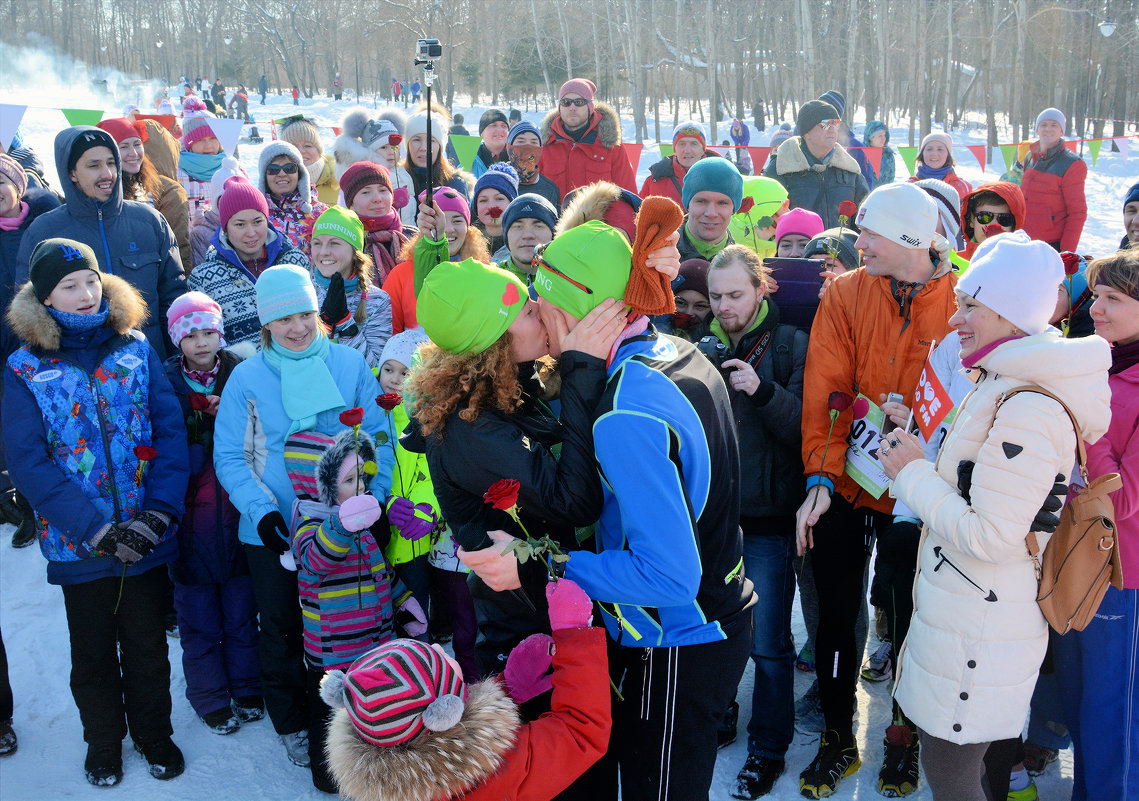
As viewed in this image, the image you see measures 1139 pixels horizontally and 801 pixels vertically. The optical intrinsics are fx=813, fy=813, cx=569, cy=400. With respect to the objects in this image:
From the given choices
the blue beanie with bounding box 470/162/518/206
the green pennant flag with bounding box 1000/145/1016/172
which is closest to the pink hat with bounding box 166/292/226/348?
the blue beanie with bounding box 470/162/518/206

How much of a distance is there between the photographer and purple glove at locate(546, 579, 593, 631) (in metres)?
1.39

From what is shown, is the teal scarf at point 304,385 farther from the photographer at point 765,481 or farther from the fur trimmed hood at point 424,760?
the fur trimmed hood at point 424,760

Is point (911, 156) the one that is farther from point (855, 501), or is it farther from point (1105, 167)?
point (1105, 167)

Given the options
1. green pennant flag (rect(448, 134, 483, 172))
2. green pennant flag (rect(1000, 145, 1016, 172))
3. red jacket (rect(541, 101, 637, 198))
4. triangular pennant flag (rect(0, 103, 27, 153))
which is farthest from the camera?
green pennant flag (rect(1000, 145, 1016, 172))

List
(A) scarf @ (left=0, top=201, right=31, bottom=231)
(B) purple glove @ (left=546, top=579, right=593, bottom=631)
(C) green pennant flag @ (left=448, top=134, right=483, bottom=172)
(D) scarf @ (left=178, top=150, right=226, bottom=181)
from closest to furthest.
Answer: (B) purple glove @ (left=546, top=579, right=593, bottom=631)
(A) scarf @ (left=0, top=201, right=31, bottom=231)
(D) scarf @ (left=178, top=150, right=226, bottom=181)
(C) green pennant flag @ (left=448, top=134, right=483, bottom=172)

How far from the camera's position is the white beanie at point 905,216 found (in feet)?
9.64

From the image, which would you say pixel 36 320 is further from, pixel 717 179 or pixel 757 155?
pixel 757 155

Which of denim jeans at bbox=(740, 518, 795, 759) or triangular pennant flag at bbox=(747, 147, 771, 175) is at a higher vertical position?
triangular pennant flag at bbox=(747, 147, 771, 175)

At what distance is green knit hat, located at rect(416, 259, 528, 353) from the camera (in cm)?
201

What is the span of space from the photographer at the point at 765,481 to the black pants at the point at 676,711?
1.08m

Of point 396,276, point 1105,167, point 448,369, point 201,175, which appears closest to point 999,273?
point 448,369

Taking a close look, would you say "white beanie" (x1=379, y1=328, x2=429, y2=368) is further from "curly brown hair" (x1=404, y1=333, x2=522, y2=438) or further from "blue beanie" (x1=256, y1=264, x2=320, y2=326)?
"curly brown hair" (x1=404, y1=333, x2=522, y2=438)

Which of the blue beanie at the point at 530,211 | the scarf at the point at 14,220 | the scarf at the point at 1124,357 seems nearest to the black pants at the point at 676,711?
the scarf at the point at 1124,357

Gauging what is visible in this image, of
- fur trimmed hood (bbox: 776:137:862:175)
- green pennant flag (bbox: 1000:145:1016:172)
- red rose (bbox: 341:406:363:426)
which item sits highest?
green pennant flag (bbox: 1000:145:1016:172)
